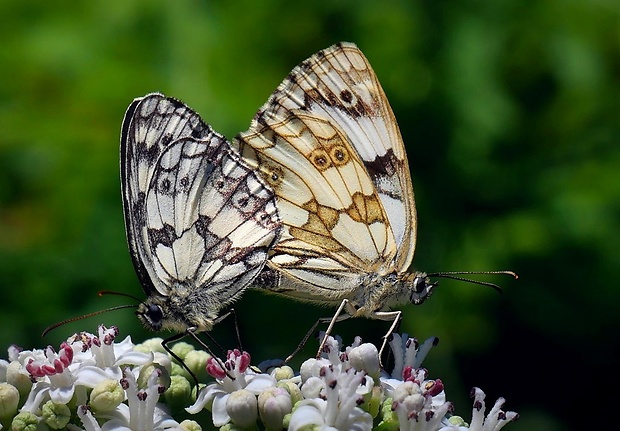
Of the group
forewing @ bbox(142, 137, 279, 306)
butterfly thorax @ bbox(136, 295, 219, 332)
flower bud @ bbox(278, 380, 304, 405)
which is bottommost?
flower bud @ bbox(278, 380, 304, 405)

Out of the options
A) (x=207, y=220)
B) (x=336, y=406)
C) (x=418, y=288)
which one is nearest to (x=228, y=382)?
(x=336, y=406)

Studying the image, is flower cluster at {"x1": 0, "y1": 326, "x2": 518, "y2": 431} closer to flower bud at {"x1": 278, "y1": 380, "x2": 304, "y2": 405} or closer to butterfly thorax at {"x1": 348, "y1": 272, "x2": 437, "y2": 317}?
flower bud at {"x1": 278, "y1": 380, "x2": 304, "y2": 405}

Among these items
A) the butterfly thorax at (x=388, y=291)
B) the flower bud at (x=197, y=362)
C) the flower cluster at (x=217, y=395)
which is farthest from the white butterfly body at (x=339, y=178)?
the flower cluster at (x=217, y=395)

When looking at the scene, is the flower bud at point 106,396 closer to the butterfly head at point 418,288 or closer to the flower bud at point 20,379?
the flower bud at point 20,379

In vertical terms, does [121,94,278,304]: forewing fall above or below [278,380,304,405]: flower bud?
above

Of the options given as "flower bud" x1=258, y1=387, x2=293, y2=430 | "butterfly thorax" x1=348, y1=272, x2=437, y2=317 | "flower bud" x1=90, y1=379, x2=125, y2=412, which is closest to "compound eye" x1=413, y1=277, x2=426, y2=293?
"butterfly thorax" x1=348, y1=272, x2=437, y2=317

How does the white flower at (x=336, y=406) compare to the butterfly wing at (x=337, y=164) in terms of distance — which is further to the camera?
the butterfly wing at (x=337, y=164)

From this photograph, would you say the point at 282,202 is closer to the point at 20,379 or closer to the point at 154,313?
the point at 154,313

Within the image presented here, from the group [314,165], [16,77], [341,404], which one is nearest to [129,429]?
[341,404]
